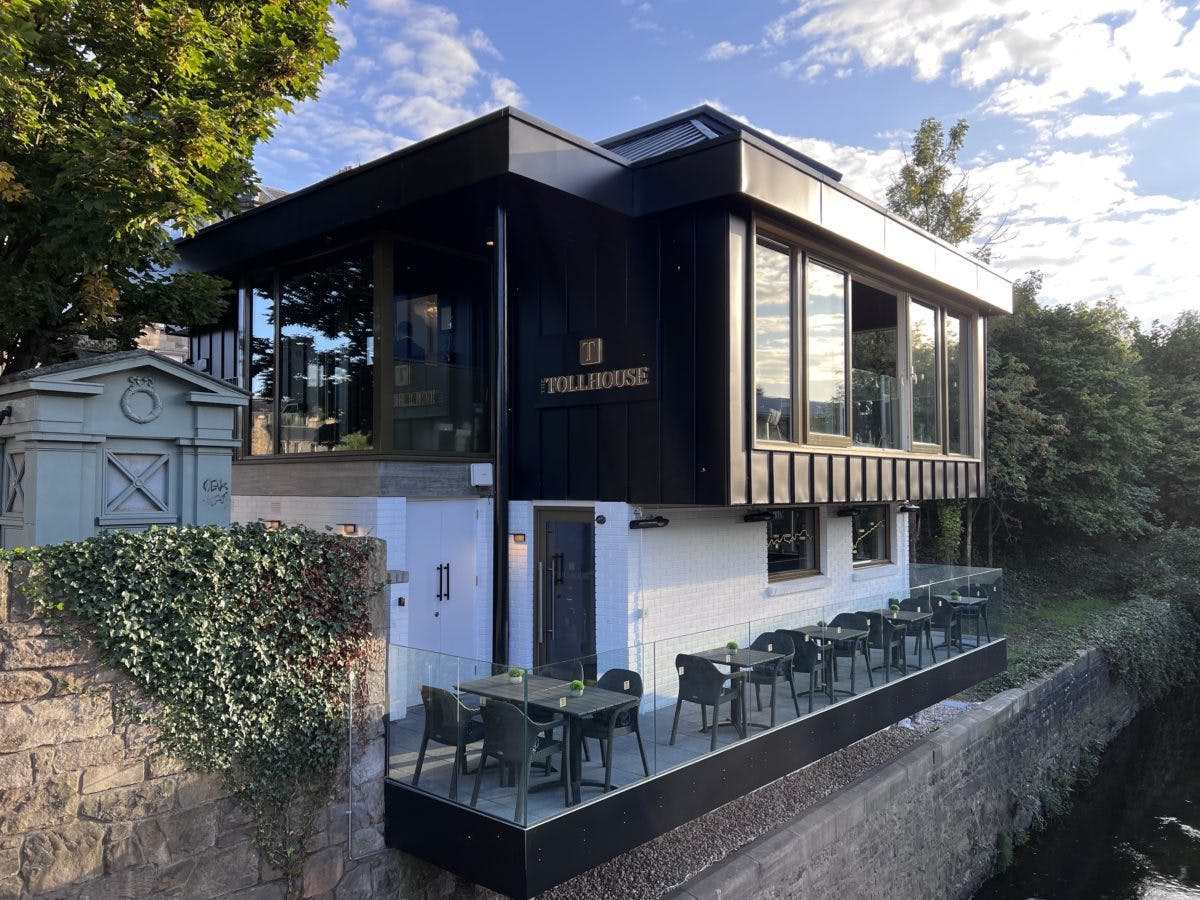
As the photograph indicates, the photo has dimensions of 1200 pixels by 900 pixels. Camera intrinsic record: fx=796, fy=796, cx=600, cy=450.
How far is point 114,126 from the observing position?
686 cm

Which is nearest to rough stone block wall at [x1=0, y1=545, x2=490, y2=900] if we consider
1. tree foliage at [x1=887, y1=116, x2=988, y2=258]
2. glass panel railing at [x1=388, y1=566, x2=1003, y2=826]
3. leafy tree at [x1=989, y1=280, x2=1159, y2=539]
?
glass panel railing at [x1=388, y1=566, x2=1003, y2=826]

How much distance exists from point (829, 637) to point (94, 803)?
6459 mm

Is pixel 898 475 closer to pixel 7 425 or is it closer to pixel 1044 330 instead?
pixel 7 425

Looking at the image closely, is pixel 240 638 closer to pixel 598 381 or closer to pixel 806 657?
pixel 598 381

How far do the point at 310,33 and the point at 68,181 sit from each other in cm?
271

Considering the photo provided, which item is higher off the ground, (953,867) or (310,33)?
(310,33)

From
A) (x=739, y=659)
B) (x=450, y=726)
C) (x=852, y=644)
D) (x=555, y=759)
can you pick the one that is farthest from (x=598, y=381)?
(x=555, y=759)

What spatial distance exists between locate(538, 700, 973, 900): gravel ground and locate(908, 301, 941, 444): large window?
444 cm

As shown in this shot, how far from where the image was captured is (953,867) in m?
11.2

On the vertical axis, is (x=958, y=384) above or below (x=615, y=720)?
above

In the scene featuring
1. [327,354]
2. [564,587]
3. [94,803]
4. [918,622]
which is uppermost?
[327,354]

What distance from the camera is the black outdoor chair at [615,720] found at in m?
5.79

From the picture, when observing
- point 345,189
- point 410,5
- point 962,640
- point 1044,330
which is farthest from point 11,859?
point 1044,330

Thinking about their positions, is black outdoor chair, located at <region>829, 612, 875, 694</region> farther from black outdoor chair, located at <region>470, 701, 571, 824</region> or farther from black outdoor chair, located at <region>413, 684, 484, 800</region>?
black outdoor chair, located at <region>413, 684, 484, 800</region>
